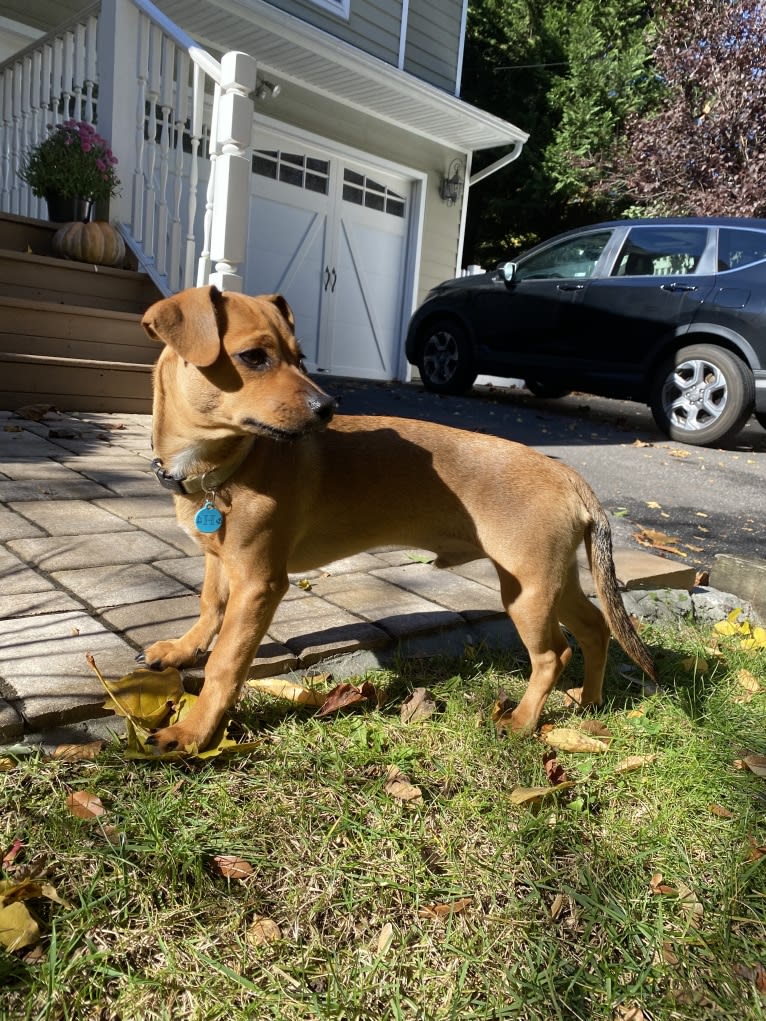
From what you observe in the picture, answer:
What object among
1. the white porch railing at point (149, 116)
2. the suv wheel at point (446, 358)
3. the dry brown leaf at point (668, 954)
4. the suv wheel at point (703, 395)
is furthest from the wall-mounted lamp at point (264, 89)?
the dry brown leaf at point (668, 954)

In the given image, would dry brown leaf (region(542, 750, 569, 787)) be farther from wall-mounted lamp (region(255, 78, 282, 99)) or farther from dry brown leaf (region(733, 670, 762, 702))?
wall-mounted lamp (region(255, 78, 282, 99))

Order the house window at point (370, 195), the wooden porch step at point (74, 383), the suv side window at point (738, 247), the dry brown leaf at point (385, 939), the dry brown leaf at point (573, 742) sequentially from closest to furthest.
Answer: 1. the dry brown leaf at point (385, 939)
2. the dry brown leaf at point (573, 742)
3. the wooden porch step at point (74, 383)
4. the suv side window at point (738, 247)
5. the house window at point (370, 195)

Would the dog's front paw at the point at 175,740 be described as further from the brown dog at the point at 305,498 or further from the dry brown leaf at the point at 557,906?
the dry brown leaf at the point at 557,906

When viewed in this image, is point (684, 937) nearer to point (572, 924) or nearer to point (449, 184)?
Answer: point (572, 924)

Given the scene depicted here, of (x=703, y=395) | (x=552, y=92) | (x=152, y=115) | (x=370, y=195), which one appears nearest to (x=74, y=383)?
(x=152, y=115)

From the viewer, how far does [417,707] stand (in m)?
2.37

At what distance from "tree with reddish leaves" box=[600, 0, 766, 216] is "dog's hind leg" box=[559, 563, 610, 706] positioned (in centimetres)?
1443

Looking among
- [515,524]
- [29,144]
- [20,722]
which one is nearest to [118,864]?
[20,722]

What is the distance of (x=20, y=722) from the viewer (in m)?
1.91

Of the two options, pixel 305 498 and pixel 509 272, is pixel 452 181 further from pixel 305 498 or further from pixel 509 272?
pixel 305 498

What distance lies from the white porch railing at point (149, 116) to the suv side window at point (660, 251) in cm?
459

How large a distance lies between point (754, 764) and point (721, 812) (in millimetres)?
277

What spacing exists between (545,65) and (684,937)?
2111cm

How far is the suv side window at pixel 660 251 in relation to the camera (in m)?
8.42
